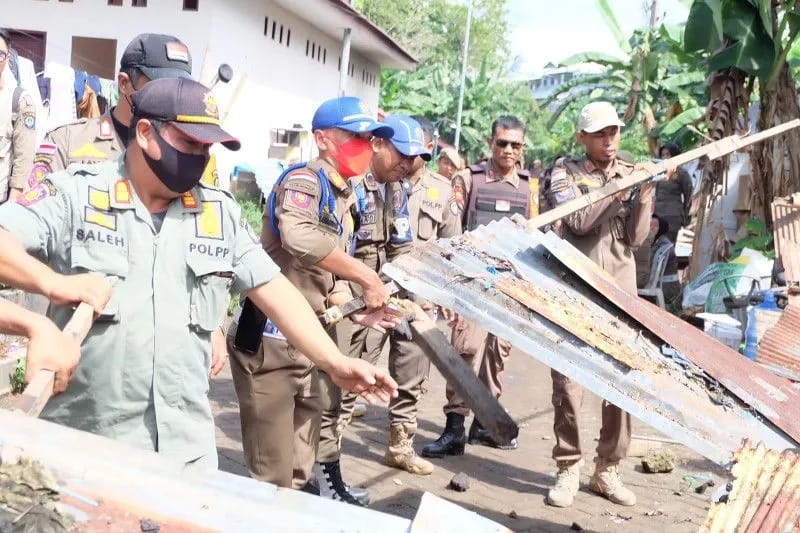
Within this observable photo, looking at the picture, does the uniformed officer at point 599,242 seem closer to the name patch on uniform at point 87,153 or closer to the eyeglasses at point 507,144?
the eyeglasses at point 507,144

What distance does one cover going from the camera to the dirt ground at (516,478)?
5555 millimetres

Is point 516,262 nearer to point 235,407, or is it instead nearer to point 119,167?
point 119,167

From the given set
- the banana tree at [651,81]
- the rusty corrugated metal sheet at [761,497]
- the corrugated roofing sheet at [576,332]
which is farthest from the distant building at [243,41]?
the rusty corrugated metal sheet at [761,497]

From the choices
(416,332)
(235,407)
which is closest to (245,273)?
(416,332)

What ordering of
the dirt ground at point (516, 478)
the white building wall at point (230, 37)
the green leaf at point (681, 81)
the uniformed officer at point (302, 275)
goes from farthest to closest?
1. the green leaf at point (681, 81)
2. the white building wall at point (230, 37)
3. the dirt ground at point (516, 478)
4. the uniformed officer at point (302, 275)

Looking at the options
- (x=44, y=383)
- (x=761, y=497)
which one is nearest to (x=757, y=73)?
(x=761, y=497)

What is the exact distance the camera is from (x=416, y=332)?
4.16 meters

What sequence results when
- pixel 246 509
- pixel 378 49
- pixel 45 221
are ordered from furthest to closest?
pixel 378 49 < pixel 45 221 < pixel 246 509

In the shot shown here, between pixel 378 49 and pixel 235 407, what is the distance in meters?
22.4

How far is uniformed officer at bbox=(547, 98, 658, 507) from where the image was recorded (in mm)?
5742

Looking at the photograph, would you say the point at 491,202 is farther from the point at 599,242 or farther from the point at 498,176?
the point at 599,242

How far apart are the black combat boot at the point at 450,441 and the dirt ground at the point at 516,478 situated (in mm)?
80

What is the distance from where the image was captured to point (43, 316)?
2385mm

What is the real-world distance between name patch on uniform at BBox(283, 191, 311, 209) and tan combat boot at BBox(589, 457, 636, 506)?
2557 mm
